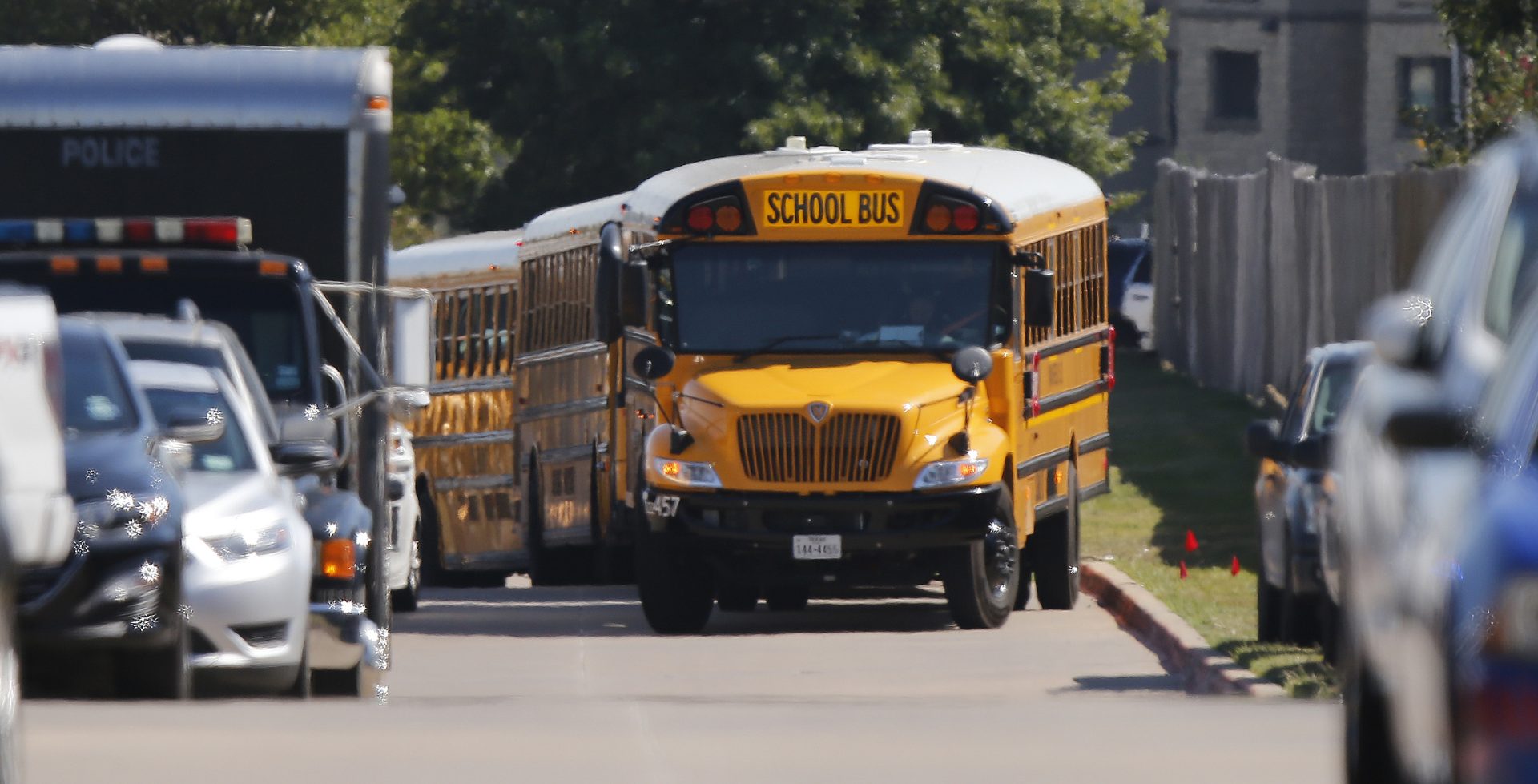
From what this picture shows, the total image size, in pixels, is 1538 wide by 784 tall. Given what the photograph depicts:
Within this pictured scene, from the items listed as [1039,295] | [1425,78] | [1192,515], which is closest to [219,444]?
[1039,295]

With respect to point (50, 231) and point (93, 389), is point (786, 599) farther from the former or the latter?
point (93, 389)

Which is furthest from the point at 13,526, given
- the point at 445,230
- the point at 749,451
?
the point at 445,230

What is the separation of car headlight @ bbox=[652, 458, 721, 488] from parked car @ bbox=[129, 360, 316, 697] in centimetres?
577

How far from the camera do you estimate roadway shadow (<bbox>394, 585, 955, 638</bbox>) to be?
64.3ft

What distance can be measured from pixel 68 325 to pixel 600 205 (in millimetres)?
11508

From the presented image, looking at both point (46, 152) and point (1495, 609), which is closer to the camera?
point (1495, 609)

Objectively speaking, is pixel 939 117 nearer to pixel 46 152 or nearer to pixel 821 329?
pixel 821 329

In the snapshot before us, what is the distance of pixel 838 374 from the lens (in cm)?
1862

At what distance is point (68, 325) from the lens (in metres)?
12.3

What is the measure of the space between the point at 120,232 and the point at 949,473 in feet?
18.4

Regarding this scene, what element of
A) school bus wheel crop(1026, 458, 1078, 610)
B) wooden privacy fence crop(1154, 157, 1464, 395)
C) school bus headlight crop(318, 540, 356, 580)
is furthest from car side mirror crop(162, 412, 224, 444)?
wooden privacy fence crop(1154, 157, 1464, 395)

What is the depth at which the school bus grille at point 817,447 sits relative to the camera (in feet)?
Answer: 60.1

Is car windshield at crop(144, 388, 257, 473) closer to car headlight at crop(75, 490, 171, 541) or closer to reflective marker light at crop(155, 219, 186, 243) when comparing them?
car headlight at crop(75, 490, 171, 541)

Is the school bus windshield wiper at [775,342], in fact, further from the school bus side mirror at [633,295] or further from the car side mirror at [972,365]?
the car side mirror at [972,365]
